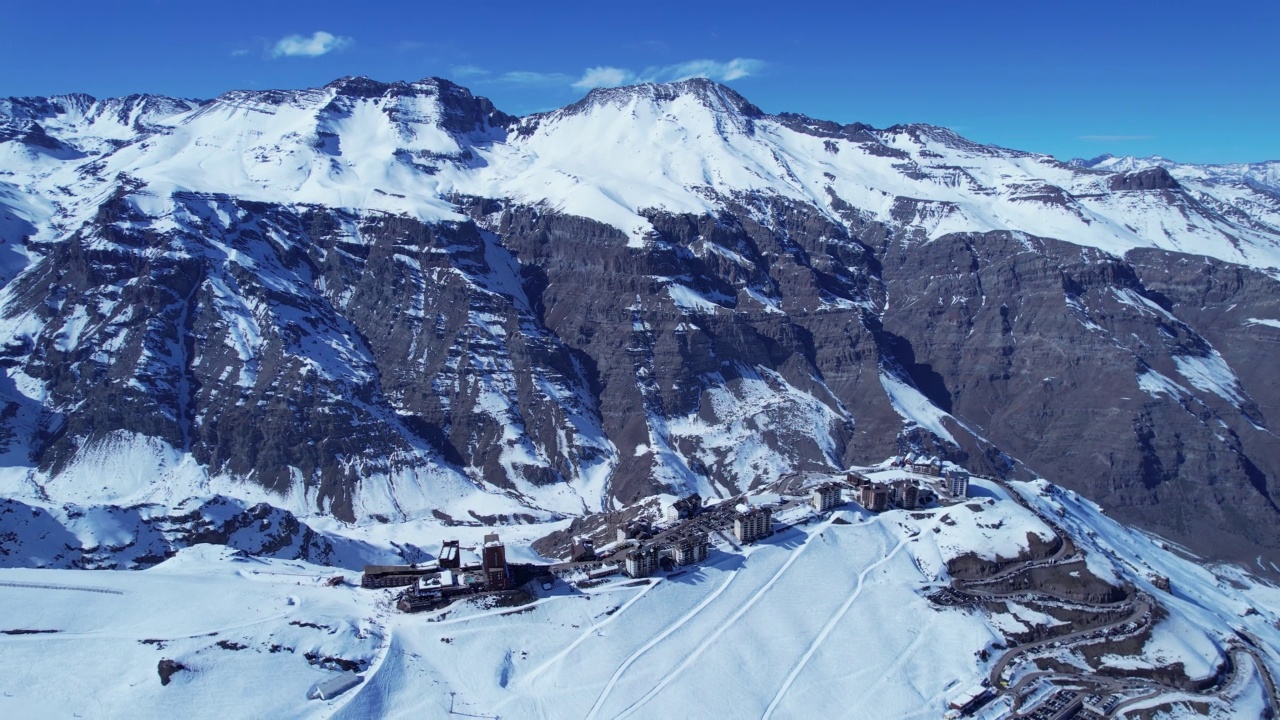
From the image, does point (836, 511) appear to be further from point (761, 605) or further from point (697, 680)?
point (697, 680)

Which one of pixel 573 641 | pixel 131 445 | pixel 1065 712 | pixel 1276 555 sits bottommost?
pixel 1276 555

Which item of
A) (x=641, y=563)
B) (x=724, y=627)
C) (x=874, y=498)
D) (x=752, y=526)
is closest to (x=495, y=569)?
(x=641, y=563)

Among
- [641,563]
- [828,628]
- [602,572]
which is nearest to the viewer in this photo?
[828,628]

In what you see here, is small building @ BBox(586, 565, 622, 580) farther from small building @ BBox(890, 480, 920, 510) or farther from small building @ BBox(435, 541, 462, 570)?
small building @ BBox(890, 480, 920, 510)

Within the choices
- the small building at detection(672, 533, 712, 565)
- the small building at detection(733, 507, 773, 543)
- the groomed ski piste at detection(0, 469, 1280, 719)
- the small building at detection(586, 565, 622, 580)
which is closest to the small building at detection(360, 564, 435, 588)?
the groomed ski piste at detection(0, 469, 1280, 719)

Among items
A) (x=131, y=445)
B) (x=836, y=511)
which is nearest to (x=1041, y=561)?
(x=836, y=511)

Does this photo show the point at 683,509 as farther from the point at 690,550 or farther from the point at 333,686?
the point at 333,686

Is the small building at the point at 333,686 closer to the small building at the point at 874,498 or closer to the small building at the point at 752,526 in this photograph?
the small building at the point at 752,526
